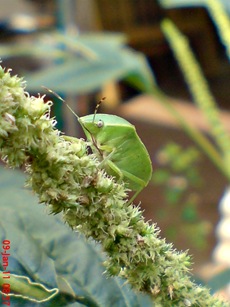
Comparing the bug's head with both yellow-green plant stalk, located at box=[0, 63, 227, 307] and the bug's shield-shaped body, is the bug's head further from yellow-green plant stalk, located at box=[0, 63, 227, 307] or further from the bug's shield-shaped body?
yellow-green plant stalk, located at box=[0, 63, 227, 307]

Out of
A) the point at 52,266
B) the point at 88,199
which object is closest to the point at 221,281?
the point at 52,266

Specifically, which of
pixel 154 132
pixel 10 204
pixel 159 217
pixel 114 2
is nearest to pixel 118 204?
pixel 10 204

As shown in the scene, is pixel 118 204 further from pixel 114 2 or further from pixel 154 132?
pixel 114 2

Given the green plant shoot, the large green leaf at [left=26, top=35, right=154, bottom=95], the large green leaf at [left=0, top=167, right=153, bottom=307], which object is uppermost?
the green plant shoot

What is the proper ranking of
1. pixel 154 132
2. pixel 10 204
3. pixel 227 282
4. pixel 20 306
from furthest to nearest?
pixel 154 132, pixel 227 282, pixel 10 204, pixel 20 306

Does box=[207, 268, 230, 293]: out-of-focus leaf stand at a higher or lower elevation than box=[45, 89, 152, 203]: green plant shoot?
lower

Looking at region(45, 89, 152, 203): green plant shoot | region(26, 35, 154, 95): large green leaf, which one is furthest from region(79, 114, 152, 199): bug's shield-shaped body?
region(26, 35, 154, 95): large green leaf

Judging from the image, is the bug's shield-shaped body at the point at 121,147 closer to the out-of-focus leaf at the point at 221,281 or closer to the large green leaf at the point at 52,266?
the large green leaf at the point at 52,266
